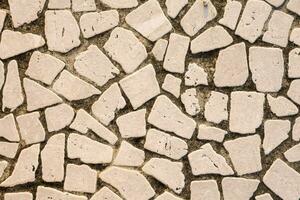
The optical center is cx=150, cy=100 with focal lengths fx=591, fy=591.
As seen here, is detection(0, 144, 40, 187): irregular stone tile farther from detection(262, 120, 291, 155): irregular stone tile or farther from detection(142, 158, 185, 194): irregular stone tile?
detection(262, 120, 291, 155): irregular stone tile

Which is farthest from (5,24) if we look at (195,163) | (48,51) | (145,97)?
(195,163)

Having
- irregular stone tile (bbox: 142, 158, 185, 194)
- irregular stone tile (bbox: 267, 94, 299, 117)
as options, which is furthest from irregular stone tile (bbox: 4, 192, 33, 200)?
irregular stone tile (bbox: 267, 94, 299, 117)

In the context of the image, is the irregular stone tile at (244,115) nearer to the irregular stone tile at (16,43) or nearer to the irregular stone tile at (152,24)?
the irregular stone tile at (152,24)

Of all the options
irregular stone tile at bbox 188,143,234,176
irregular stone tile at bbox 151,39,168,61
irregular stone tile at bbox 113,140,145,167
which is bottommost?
irregular stone tile at bbox 113,140,145,167

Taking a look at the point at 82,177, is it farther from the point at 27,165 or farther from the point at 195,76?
the point at 195,76

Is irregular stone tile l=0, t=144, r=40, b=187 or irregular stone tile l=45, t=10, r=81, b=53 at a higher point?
irregular stone tile l=45, t=10, r=81, b=53

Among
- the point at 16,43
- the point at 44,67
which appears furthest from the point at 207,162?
the point at 16,43
